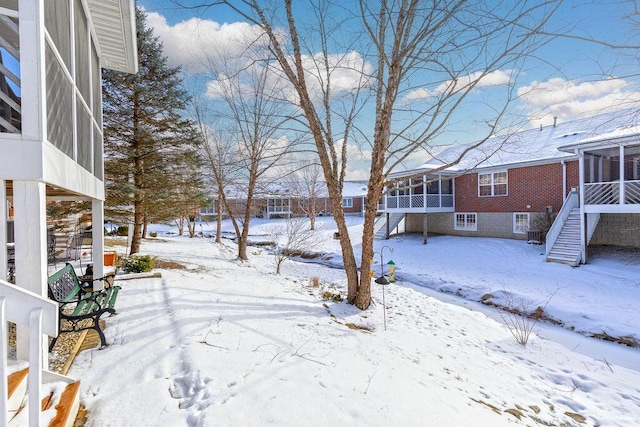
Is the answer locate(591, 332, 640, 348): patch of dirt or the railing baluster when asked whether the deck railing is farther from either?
locate(591, 332, 640, 348): patch of dirt

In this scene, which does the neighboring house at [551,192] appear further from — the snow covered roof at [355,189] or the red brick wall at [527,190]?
the snow covered roof at [355,189]

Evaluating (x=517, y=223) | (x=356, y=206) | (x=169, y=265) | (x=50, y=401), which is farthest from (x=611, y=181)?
(x=356, y=206)

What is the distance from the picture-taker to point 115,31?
6391 mm

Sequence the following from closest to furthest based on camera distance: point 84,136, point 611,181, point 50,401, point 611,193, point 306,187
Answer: point 50,401 < point 84,136 < point 611,193 < point 611,181 < point 306,187

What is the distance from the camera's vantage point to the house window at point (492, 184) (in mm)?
18156

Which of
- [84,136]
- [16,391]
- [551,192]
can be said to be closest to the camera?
[16,391]

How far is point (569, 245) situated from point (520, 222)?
4.18 meters

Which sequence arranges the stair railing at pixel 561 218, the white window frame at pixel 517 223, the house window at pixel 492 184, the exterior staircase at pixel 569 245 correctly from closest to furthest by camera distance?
1. the exterior staircase at pixel 569 245
2. the stair railing at pixel 561 218
3. the white window frame at pixel 517 223
4. the house window at pixel 492 184

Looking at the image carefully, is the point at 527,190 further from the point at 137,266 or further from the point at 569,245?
the point at 137,266

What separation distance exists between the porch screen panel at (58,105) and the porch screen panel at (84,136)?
549 mm

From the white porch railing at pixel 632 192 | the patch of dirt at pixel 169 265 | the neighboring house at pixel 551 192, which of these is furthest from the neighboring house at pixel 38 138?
the white porch railing at pixel 632 192

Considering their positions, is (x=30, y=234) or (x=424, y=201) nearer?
(x=30, y=234)

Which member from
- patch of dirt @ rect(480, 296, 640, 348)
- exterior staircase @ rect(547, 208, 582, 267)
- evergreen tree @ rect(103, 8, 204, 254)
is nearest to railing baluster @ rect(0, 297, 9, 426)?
patch of dirt @ rect(480, 296, 640, 348)

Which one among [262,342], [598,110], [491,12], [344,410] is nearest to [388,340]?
[262,342]
